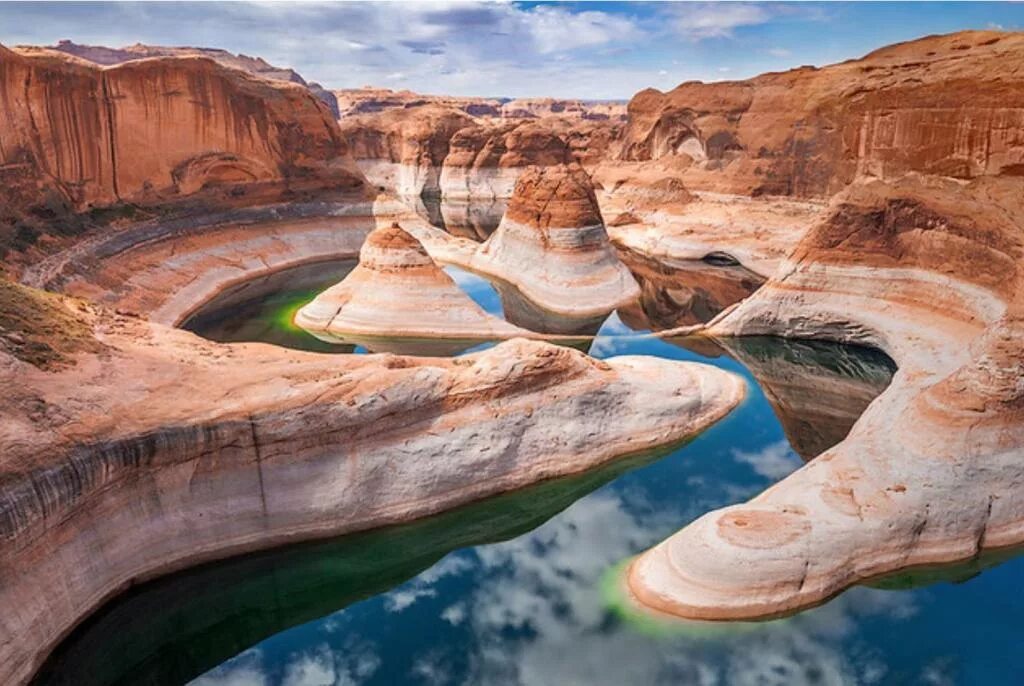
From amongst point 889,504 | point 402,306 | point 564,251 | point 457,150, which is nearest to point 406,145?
point 457,150

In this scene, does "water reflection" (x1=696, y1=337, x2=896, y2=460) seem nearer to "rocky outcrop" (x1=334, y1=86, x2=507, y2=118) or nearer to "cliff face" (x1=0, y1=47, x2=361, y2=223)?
"cliff face" (x1=0, y1=47, x2=361, y2=223)

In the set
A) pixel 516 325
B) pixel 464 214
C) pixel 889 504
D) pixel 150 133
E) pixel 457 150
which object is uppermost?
pixel 457 150

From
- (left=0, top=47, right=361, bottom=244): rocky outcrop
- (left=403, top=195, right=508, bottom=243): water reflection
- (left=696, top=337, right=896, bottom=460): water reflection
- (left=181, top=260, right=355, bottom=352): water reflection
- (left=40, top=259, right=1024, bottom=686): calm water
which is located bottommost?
(left=40, top=259, right=1024, bottom=686): calm water

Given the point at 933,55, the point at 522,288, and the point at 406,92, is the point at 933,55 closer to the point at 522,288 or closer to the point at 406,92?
the point at 522,288

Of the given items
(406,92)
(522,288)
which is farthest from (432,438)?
(406,92)

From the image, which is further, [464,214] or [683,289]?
[464,214]

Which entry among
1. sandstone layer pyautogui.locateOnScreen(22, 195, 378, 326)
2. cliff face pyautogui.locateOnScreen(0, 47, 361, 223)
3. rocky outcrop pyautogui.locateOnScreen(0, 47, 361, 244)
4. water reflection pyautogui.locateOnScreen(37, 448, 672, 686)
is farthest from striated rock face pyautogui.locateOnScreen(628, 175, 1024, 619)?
cliff face pyautogui.locateOnScreen(0, 47, 361, 223)

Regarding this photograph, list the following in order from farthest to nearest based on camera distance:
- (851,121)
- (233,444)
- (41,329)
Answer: (851,121)
(41,329)
(233,444)

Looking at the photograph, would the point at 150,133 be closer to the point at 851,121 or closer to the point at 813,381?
the point at 813,381
